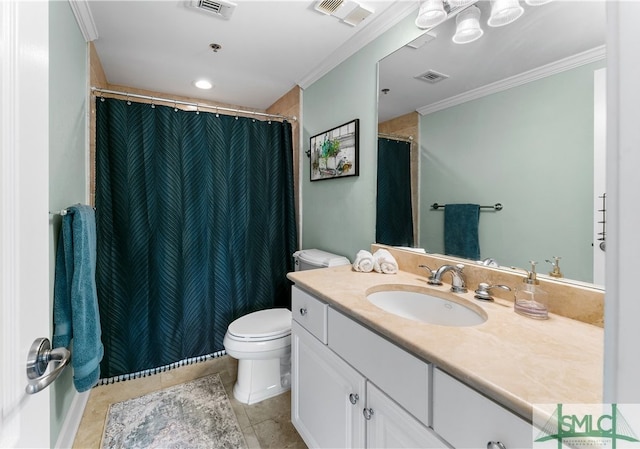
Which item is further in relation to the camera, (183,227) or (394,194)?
(183,227)

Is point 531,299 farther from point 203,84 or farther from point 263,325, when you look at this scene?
point 203,84

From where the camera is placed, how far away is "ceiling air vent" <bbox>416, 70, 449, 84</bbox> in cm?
136

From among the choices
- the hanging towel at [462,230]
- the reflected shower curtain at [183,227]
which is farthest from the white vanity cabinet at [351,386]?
the reflected shower curtain at [183,227]

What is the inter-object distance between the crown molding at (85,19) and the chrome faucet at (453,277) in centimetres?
217

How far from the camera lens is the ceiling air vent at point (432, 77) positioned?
4.45ft

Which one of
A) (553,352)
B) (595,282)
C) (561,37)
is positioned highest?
(561,37)

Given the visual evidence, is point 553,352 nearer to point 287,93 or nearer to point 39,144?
point 39,144

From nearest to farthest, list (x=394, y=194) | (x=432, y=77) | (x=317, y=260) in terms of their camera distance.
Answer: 1. (x=432, y=77)
2. (x=394, y=194)
3. (x=317, y=260)

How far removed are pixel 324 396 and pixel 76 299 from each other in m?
1.12

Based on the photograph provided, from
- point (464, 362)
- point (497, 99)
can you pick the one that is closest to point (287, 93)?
point (497, 99)

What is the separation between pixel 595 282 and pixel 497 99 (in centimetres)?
75

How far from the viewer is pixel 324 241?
2.18 metres

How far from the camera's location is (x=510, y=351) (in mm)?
698

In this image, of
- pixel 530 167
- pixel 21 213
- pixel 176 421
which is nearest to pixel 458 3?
pixel 530 167
